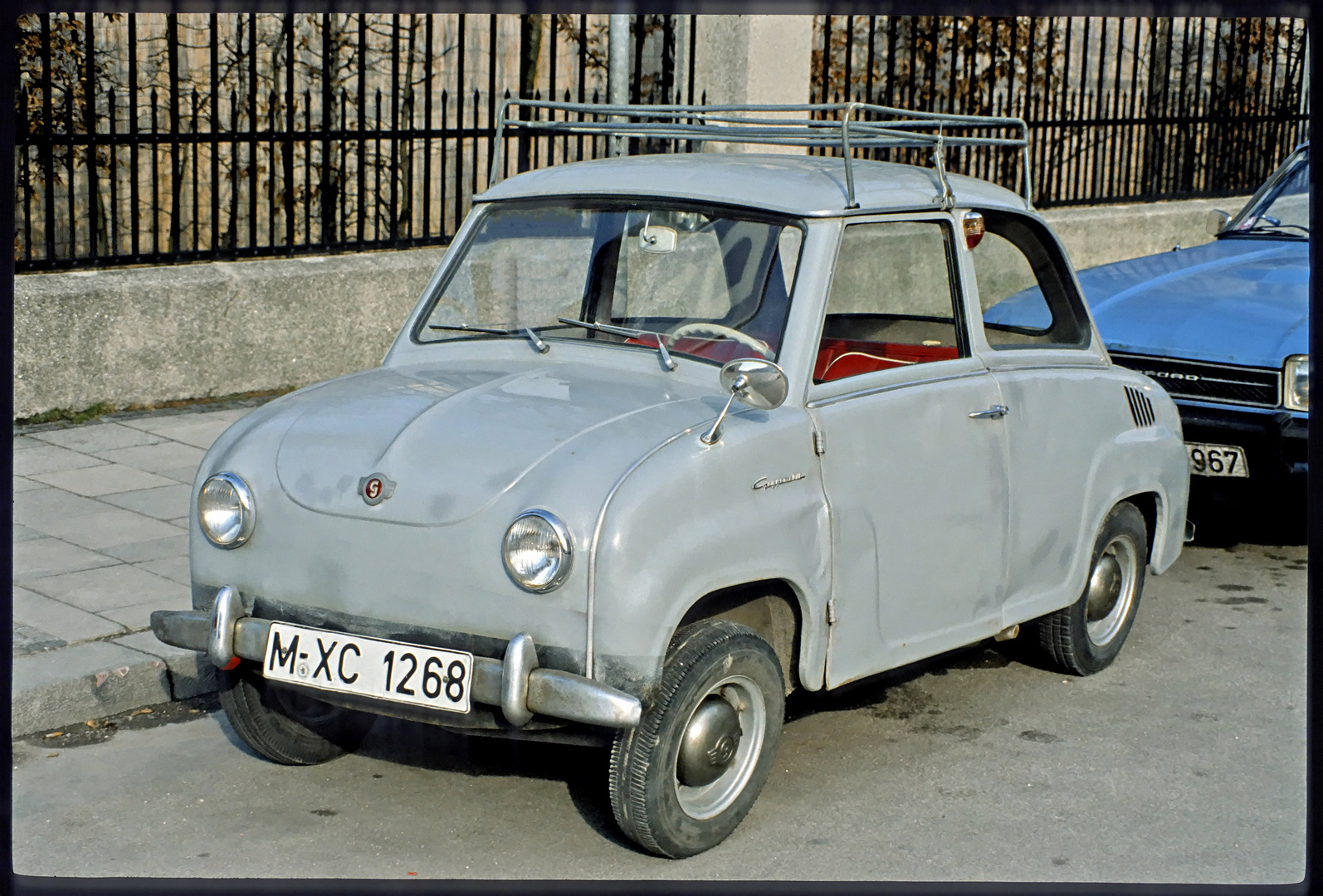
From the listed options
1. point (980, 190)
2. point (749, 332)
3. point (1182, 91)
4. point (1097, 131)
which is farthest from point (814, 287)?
point (1182, 91)

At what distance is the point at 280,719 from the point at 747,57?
26.8 feet

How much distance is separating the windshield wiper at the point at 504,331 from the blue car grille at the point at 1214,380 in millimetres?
3442

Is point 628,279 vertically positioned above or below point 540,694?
above

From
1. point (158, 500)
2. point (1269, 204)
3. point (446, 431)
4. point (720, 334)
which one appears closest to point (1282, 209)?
point (1269, 204)

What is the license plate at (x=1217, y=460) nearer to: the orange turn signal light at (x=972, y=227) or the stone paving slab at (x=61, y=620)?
the orange turn signal light at (x=972, y=227)

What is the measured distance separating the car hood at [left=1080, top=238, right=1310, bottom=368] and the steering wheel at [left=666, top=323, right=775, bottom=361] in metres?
3.38

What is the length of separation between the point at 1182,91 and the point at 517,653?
13640 mm

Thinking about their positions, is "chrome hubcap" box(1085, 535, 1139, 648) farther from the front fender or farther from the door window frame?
the front fender

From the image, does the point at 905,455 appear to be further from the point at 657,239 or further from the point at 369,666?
the point at 369,666

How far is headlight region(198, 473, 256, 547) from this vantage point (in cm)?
432

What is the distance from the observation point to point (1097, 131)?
14.9 meters

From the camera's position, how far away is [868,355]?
516 centimetres

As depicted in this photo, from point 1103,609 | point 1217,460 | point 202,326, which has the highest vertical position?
point 202,326

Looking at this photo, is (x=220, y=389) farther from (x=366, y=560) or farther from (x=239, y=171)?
(x=366, y=560)
